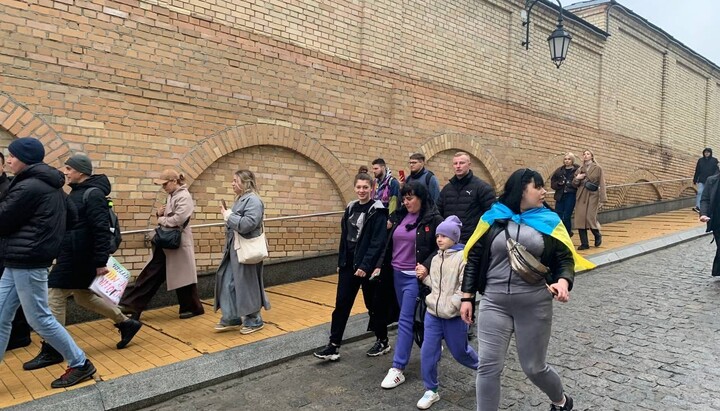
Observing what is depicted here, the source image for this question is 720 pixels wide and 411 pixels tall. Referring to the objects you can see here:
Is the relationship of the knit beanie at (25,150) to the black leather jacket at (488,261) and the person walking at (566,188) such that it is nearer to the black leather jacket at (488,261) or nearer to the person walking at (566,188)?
the black leather jacket at (488,261)

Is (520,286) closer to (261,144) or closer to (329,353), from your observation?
(329,353)

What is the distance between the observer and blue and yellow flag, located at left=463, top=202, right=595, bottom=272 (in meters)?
3.13

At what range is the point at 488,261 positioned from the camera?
3.22 m

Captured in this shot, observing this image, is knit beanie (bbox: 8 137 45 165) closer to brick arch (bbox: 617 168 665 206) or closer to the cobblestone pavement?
the cobblestone pavement

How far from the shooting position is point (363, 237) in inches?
179

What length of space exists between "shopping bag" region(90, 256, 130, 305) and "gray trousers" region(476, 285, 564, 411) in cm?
345

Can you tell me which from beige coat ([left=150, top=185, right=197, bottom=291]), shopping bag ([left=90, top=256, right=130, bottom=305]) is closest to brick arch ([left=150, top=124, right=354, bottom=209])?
beige coat ([left=150, top=185, right=197, bottom=291])

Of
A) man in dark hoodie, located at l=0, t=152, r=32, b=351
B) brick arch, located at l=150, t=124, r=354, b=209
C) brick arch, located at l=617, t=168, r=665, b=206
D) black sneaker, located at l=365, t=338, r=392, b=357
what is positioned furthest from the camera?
brick arch, located at l=617, t=168, r=665, b=206

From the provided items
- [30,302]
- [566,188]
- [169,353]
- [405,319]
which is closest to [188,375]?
[169,353]

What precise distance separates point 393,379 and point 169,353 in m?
2.21

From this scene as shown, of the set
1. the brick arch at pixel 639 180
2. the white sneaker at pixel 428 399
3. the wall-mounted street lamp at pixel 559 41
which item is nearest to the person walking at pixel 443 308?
the white sneaker at pixel 428 399

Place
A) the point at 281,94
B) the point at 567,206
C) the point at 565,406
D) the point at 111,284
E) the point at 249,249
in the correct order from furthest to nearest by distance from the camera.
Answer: the point at 567,206 → the point at 281,94 → the point at 249,249 → the point at 111,284 → the point at 565,406

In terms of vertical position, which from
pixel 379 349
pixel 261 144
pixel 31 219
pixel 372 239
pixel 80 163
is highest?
pixel 261 144

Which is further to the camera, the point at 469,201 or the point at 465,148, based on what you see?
the point at 465,148
